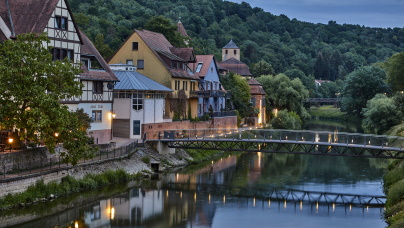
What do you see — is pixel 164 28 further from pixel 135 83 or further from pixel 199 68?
pixel 135 83

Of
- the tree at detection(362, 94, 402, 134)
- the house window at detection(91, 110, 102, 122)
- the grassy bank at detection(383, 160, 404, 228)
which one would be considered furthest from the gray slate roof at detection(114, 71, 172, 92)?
the tree at detection(362, 94, 402, 134)

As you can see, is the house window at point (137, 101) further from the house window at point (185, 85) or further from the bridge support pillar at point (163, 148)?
the house window at point (185, 85)

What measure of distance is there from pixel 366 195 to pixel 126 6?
10956 centimetres

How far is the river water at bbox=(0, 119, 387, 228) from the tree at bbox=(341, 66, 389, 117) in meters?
47.2

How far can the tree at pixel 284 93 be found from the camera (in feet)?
318

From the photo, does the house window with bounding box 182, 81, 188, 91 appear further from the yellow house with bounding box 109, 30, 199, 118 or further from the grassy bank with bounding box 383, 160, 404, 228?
the grassy bank with bounding box 383, 160, 404, 228

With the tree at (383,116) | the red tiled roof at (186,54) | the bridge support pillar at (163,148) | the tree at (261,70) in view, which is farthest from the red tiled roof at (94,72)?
the tree at (261,70)

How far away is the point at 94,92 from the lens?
52.8 metres

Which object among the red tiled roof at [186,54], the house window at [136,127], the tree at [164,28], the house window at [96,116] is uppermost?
the tree at [164,28]

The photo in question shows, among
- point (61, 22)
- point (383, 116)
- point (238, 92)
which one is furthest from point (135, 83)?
point (383, 116)

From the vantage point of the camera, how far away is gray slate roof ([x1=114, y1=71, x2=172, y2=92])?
56.5 m

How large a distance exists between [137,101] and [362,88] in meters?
58.0

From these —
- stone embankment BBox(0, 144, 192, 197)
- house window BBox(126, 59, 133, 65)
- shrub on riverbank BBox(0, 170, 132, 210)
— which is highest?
house window BBox(126, 59, 133, 65)

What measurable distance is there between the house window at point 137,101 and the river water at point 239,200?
741 centimetres
